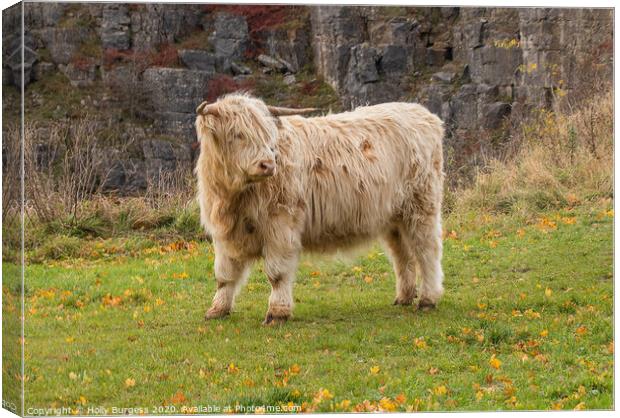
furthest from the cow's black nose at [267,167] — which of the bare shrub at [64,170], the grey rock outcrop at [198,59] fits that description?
the bare shrub at [64,170]

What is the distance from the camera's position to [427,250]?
35.0 feet

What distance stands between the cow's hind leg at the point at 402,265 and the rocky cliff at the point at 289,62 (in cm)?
116

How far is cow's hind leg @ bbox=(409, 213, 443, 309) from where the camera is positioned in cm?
1060

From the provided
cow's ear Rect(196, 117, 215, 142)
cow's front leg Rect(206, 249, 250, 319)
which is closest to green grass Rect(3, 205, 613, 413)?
cow's front leg Rect(206, 249, 250, 319)

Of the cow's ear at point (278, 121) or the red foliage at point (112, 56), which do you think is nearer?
the red foliage at point (112, 56)

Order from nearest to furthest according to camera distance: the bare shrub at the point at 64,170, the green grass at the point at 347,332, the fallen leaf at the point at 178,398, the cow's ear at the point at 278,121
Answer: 1. the fallen leaf at the point at 178,398
2. the green grass at the point at 347,332
3. the bare shrub at the point at 64,170
4. the cow's ear at the point at 278,121

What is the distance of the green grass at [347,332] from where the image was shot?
809cm

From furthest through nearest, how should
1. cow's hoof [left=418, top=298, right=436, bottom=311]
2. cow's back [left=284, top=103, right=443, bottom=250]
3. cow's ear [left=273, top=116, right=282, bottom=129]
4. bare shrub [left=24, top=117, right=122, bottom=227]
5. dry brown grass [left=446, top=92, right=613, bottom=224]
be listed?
cow's hoof [left=418, top=298, right=436, bottom=311] < cow's back [left=284, top=103, right=443, bottom=250] < dry brown grass [left=446, top=92, right=613, bottom=224] < cow's ear [left=273, top=116, right=282, bottom=129] < bare shrub [left=24, top=117, right=122, bottom=227]

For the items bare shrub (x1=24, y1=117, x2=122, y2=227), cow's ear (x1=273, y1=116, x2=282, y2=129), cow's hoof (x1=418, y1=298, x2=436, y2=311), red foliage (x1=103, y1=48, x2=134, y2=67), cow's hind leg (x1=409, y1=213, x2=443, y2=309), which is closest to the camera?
bare shrub (x1=24, y1=117, x2=122, y2=227)

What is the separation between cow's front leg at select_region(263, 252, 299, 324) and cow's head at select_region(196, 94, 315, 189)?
0.73 m

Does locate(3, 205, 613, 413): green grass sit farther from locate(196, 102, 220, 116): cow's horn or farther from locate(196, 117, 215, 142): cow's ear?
locate(196, 102, 220, 116): cow's horn

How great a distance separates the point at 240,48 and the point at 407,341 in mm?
2823

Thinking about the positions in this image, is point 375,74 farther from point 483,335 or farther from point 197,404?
point 197,404

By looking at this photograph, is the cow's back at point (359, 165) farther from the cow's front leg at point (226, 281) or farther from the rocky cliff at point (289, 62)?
the cow's front leg at point (226, 281)
